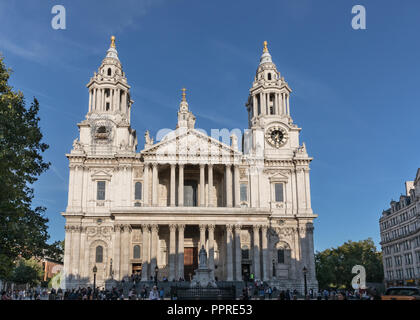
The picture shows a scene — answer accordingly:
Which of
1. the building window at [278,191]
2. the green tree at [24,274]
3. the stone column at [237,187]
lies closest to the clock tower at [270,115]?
the building window at [278,191]

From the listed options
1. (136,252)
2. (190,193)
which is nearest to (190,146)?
(190,193)

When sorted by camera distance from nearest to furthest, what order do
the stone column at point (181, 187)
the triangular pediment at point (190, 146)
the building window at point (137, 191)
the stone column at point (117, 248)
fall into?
the stone column at point (117, 248) < the stone column at point (181, 187) < the triangular pediment at point (190, 146) < the building window at point (137, 191)

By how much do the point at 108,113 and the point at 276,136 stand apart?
888 inches

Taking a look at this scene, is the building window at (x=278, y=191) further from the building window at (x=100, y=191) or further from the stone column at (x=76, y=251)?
the stone column at (x=76, y=251)

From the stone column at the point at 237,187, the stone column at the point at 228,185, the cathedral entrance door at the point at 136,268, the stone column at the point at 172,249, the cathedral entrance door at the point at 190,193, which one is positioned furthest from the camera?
the cathedral entrance door at the point at 190,193

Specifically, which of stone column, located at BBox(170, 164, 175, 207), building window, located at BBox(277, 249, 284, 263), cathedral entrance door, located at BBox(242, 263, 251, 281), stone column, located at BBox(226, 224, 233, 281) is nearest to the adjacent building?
building window, located at BBox(277, 249, 284, 263)

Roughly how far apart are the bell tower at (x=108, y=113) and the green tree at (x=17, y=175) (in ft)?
88.4

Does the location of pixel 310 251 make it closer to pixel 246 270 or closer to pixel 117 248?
pixel 246 270

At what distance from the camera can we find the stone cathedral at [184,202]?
161ft

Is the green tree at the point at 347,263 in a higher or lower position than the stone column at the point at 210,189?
lower

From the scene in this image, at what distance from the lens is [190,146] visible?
176 ft

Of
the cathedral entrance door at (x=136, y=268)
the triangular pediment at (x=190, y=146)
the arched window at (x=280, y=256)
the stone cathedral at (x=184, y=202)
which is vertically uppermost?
the triangular pediment at (x=190, y=146)
